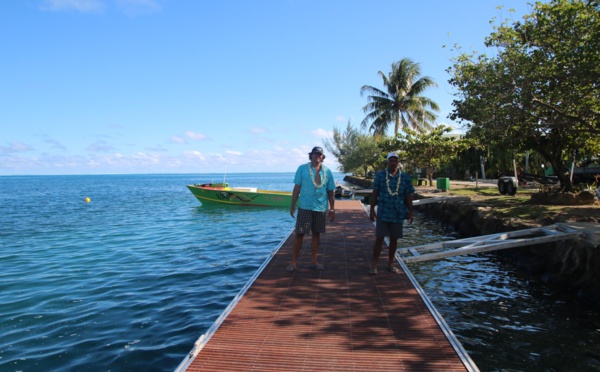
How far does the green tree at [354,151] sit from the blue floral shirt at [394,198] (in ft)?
133

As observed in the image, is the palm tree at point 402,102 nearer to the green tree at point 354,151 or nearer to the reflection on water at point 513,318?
the green tree at point 354,151

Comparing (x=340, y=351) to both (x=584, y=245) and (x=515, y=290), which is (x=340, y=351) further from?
(x=584, y=245)

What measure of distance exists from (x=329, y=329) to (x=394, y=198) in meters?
2.52

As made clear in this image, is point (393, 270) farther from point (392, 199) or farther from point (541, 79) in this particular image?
point (541, 79)

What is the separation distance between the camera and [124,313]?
651 centimetres

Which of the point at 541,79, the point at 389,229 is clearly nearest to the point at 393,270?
the point at 389,229

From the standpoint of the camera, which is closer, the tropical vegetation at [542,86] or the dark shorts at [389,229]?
the dark shorts at [389,229]

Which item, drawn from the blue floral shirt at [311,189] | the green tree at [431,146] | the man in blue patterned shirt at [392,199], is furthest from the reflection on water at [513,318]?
the green tree at [431,146]

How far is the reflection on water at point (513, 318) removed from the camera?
4.71 metres

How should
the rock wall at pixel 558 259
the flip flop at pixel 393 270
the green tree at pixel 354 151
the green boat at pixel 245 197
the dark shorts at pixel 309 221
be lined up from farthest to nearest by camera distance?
the green tree at pixel 354 151 → the green boat at pixel 245 197 → the rock wall at pixel 558 259 → the flip flop at pixel 393 270 → the dark shorts at pixel 309 221

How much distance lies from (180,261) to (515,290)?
780 cm

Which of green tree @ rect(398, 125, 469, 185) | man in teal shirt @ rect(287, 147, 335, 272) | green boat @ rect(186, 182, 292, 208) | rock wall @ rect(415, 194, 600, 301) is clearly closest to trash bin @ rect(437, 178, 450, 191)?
green tree @ rect(398, 125, 469, 185)

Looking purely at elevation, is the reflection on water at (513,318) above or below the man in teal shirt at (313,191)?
below


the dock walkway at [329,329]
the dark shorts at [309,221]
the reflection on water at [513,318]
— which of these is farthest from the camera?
the dark shorts at [309,221]
